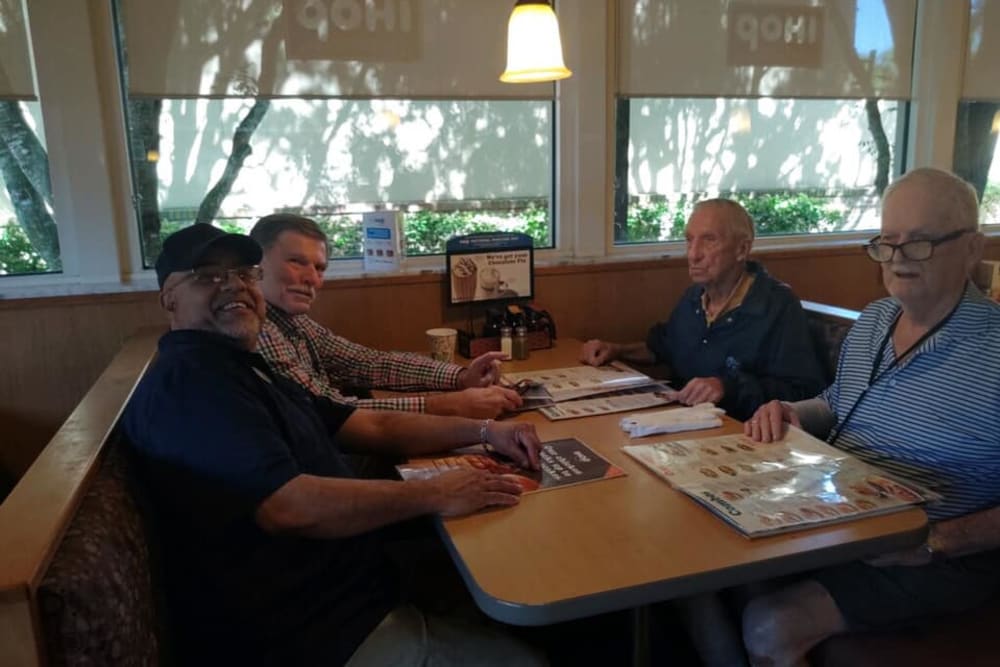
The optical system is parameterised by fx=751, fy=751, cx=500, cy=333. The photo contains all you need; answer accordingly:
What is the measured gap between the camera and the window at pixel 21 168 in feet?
7.20

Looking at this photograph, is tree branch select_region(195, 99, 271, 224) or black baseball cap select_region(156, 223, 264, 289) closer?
black baseball cap select_region(156, 223, 264, 289)

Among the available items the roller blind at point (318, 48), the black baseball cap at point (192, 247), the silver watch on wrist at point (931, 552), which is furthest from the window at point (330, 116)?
the silver watch on wrist at point (931, 552)

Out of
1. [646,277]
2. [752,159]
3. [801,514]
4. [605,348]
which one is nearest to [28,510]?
[801,514]

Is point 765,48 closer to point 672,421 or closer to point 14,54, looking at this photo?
point 672,421

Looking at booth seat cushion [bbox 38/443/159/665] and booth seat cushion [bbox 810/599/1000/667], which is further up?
booth seat cushion [bbox 38/443/159/665]

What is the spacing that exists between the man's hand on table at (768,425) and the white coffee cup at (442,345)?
3.17 ft

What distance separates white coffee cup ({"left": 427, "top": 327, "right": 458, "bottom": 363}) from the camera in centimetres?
229

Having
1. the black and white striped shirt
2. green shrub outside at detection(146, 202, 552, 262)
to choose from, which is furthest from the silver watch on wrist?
green shrub outside at detection(146, 202, 552, 262)

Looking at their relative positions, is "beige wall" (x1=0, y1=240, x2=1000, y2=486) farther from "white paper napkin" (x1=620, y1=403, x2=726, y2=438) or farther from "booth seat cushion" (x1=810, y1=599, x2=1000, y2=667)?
"booth seat cushion" (x1=810, y1=599, x2=1000, y2=667)

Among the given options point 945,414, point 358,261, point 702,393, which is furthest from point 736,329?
point 358,261

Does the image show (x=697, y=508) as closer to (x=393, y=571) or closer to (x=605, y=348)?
(x=393, y=571)

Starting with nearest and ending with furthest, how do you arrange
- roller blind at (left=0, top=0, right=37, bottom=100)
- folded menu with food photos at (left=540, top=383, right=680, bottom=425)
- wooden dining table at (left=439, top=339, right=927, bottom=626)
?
wooden dining table at (left=439, top=339, right=927, bottom=626), folded menu with food photos at (left=540, top=383, right=680, bottom=425), roller blind at (left=0, top=0, right=37, bottom=100)

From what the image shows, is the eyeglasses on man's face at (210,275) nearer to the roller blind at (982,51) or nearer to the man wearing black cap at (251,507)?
the man wearing black cap at (251,507)

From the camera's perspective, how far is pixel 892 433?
1.57 meters
